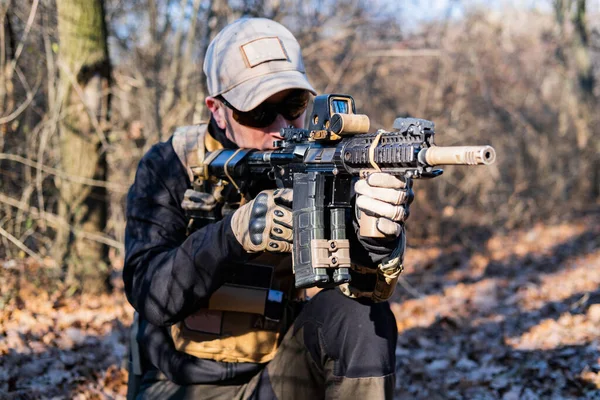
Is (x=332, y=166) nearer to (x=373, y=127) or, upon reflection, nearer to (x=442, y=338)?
(x=442, y=338)

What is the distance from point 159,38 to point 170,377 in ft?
20.2

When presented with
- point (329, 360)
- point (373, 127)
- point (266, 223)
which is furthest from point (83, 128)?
point (373, 127)

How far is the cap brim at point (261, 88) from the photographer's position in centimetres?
275

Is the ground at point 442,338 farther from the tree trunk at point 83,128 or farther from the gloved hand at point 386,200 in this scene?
the gloved hand at point 386,200

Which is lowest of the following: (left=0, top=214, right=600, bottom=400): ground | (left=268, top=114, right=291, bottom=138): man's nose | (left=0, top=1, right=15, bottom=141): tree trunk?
(left=0, top=214, right=600, bottom=400): ground

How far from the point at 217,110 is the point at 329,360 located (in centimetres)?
130

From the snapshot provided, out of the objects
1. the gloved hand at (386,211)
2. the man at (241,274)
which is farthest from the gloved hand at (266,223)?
the gloved hand at (386,211)

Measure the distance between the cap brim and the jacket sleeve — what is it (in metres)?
0.42

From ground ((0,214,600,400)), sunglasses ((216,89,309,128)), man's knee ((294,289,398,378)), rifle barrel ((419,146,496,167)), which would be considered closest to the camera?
rifle barrel ((419,146,496,167))

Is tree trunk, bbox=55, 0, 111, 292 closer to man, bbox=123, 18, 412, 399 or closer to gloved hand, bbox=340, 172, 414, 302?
man, bbox=123, 18, 412, 399

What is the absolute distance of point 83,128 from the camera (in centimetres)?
553

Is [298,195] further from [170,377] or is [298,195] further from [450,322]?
Answer: [450,322]

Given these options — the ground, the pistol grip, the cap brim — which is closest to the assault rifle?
the pistol grip

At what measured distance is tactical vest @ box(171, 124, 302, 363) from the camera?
2.76 metres
